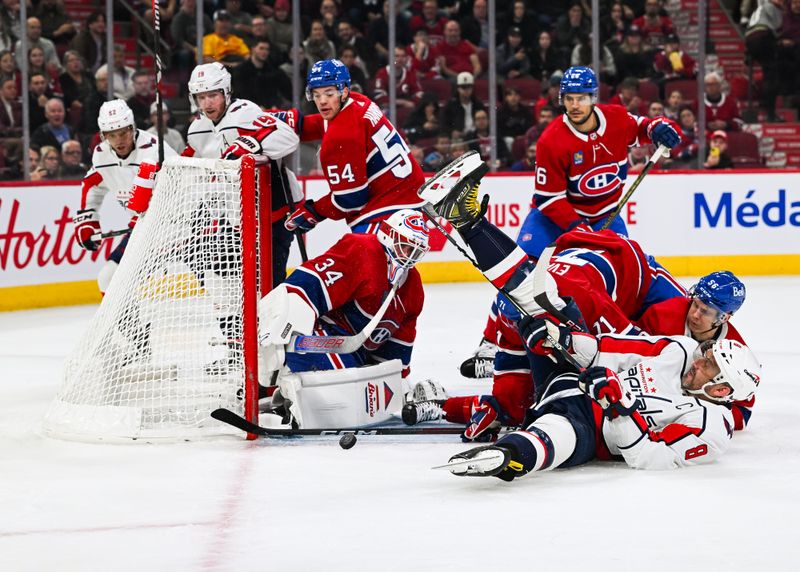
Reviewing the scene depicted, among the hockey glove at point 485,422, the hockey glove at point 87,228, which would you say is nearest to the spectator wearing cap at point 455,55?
the hockey glove at point 87,228

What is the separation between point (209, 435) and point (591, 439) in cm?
124

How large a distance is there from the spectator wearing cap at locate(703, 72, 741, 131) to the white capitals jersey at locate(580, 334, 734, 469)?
5807 mm

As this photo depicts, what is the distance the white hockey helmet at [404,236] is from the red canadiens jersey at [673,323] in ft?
2.37

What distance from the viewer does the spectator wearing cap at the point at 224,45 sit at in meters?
8.77

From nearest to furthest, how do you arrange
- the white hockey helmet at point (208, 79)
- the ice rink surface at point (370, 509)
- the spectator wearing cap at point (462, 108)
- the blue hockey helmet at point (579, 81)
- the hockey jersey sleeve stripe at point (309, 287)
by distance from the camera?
the ice rink surface at point (370, 509) → the hockey jersey sleeve stripe at point (309, 287) → the white hockey helmet at point (208, 79) → the blue hockey helmet at point (579, 81) → the spectator wearing cap at point (462, 108)

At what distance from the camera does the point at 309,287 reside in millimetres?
4121

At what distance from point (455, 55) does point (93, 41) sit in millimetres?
2445

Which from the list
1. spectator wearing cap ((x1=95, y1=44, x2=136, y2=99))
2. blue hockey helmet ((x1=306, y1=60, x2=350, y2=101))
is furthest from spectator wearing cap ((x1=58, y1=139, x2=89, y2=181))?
blue hockey helmet ((x1=306, y1=60, x2=350, y2=101))

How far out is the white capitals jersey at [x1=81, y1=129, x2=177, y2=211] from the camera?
20.0 feet

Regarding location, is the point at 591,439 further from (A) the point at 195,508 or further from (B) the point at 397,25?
(B) the point at 397,25

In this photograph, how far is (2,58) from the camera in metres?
8.12

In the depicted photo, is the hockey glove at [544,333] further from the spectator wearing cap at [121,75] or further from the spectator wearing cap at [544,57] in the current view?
the spectator wearing cap at [544,57]

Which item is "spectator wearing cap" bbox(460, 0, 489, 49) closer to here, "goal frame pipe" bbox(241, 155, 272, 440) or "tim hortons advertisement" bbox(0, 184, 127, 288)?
"tim hortons advertisement" bbox(0, 184, 127, 288)

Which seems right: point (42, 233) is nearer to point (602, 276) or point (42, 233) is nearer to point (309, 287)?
point (309, 287)
